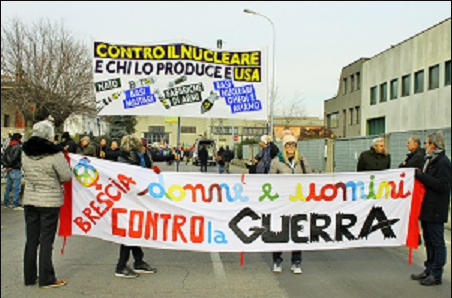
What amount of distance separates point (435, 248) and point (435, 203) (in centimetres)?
55

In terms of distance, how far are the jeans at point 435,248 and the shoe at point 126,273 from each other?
143 inches

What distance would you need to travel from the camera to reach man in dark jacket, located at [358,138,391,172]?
26.9 ft

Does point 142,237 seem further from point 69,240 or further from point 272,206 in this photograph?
point 69,240

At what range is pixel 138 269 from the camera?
614 cm

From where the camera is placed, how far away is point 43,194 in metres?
5.42

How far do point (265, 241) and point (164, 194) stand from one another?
135 cm

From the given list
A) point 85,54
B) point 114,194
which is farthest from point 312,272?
point 85,54

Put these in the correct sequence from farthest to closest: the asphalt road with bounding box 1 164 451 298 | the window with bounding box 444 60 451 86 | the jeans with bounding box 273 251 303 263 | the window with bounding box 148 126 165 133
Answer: the window with bounding box 444 60 451 86 < the window with bounding box 148 126 165 133 < the jeans with bounding box 273 251 303 263 < the asphalt road with bounding box 1 164 451 298

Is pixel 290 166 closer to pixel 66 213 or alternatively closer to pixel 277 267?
pixel 277 267

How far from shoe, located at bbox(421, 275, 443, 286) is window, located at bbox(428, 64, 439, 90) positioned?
27.7 metres

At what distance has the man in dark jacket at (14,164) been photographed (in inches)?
450

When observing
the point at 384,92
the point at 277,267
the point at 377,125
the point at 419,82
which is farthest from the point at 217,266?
the point at 377,125

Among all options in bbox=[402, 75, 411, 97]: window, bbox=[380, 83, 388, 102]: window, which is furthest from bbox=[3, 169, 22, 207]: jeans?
bbox=[380, 83, 388, 102]: window

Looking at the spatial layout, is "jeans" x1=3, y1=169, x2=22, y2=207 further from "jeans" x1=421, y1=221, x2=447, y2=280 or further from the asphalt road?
"jeans" x1=421, y1=221, x2=447, y2=280
